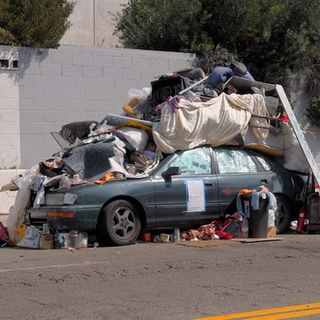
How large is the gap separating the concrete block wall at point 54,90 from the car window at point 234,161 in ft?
17.9

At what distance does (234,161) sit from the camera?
11.3 m

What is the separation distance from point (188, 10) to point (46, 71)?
169 inches

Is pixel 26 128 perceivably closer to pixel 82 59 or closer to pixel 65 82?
pixel 65 82

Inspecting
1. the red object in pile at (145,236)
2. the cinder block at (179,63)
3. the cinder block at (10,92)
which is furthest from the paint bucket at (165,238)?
the cinder block at (179,63)

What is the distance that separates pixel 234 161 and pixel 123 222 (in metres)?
2.44

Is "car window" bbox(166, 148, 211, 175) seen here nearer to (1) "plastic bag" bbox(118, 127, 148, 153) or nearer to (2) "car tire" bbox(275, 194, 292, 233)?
(1) "plastic bag" bbox(118, 127, 148, 153)

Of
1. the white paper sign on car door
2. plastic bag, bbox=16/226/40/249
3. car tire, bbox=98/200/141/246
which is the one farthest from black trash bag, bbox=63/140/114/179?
the white paper sign on car door

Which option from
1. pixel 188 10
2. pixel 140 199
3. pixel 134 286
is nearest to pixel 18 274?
pixel 134 286

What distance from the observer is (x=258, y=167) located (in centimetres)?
1152

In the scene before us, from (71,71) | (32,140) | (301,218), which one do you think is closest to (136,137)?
(301,218)

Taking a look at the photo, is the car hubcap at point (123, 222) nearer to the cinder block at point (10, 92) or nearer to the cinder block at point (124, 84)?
the cinder block at point (10, 92)

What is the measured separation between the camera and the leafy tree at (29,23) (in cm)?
1491

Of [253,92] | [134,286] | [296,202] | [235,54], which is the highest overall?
[235,54]

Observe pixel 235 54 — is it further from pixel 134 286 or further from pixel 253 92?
pixel 134 286
